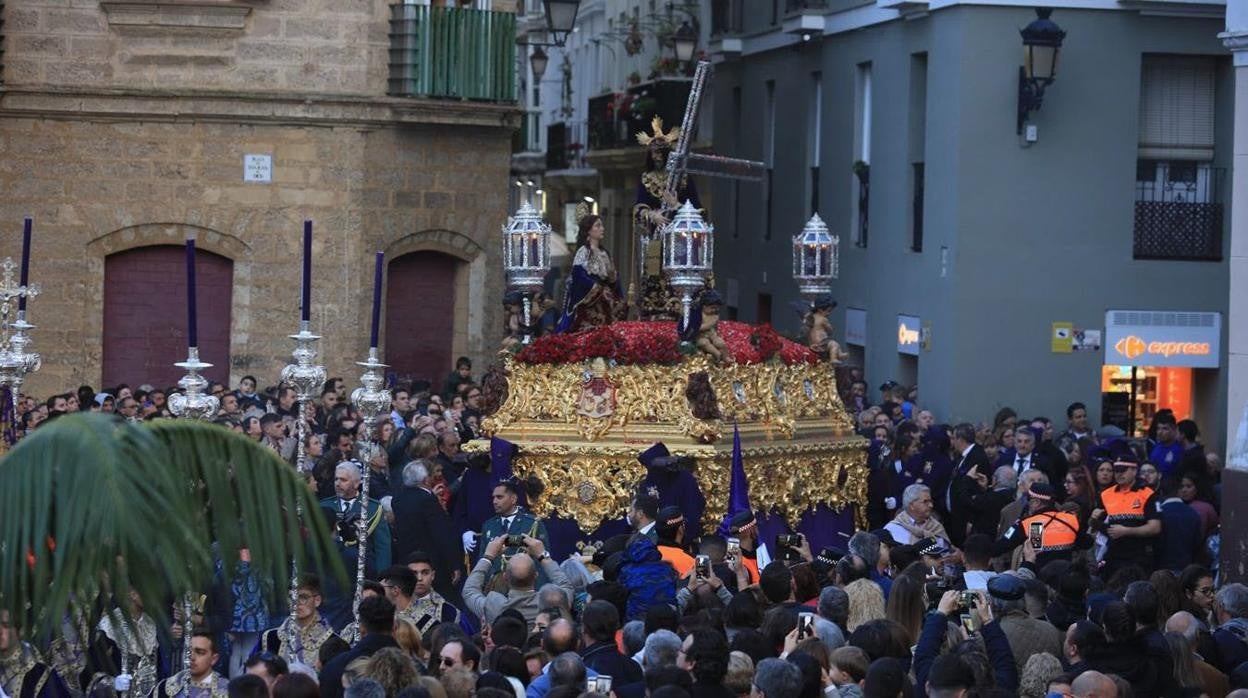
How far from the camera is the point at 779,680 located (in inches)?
315

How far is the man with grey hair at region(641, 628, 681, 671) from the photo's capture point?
343 inches

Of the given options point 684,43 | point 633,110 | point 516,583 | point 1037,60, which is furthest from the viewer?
point 633,110

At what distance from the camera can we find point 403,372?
2530 centimetres

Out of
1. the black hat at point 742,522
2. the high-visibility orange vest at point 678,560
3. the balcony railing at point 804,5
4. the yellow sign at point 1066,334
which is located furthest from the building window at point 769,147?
the high-visibility orange vest at point 678,560

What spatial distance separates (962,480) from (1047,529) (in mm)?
3018

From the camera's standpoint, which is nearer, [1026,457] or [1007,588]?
[1007,588]

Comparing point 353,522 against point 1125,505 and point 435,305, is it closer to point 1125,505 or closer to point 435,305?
point 1125,505

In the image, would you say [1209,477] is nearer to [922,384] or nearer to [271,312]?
[922,384]

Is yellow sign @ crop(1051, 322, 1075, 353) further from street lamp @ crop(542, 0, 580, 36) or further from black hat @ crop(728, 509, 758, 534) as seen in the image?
black hat @ crop(728, 509, 758, 534)

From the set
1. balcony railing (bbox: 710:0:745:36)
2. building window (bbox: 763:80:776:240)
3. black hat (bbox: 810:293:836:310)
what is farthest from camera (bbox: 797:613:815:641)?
balcony railing (bbox: 710:0:745:36)

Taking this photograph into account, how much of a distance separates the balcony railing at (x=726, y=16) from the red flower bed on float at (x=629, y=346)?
710 inches

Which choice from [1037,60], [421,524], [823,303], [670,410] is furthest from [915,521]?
[1037,60]

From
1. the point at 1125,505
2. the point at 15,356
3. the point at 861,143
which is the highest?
the point at 861,143

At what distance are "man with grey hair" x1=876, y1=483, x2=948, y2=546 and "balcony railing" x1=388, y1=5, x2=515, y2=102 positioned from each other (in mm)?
11697
